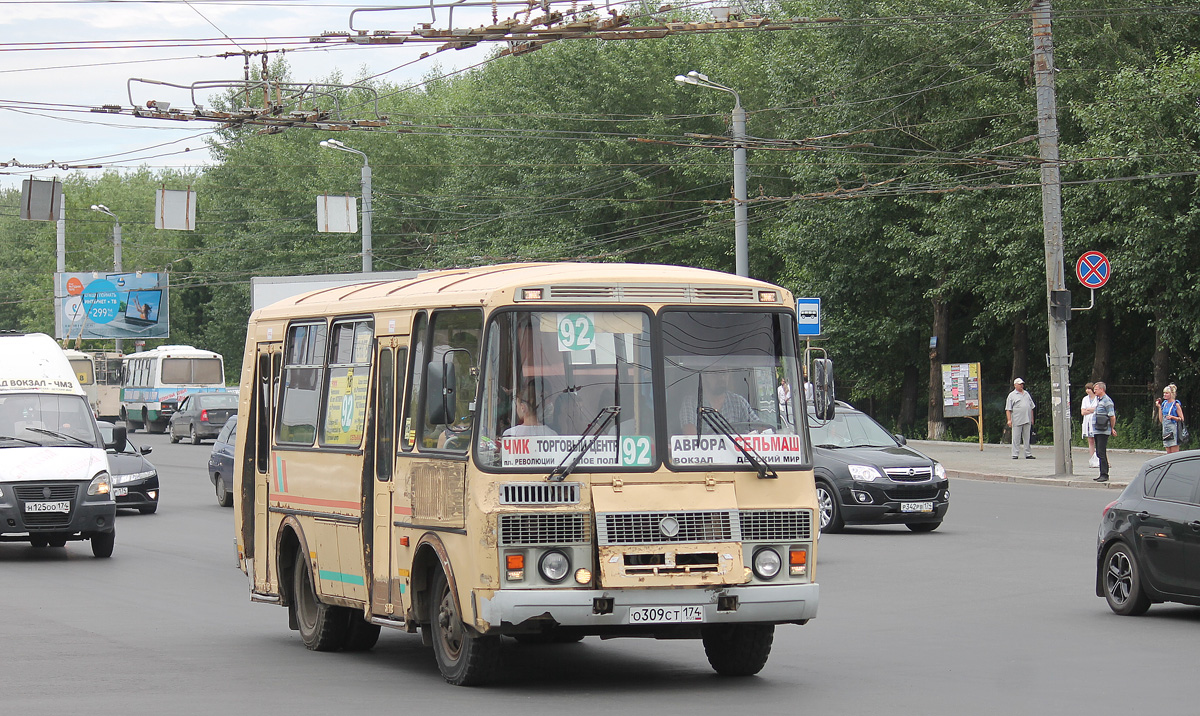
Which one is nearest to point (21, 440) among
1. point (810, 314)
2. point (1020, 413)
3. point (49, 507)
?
point (49, 507)

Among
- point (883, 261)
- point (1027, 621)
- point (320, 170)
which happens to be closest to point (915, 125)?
point (883, 261)

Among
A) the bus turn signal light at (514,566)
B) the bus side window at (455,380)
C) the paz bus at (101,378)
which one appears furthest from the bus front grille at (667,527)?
the paz bus at (101,378)

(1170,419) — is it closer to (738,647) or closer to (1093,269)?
(1093,269)

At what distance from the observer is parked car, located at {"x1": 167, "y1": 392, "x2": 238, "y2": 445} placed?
5009 cm

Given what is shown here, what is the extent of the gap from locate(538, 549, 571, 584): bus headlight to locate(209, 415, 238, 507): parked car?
1826 cm

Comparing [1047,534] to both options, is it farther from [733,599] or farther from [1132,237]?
[1132,237]

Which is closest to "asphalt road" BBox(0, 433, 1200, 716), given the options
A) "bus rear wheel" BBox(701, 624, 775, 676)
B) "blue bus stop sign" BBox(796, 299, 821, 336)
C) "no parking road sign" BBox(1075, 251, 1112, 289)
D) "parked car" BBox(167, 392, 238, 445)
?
"bus rear wheel" BBox(701, 624, 775, 676)

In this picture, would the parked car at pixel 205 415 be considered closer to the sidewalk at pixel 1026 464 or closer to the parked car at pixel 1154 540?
the sidewalk at pixel 1026 464

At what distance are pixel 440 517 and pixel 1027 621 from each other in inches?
221

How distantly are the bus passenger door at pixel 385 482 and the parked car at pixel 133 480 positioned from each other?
15494 mm

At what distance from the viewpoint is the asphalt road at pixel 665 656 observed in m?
9.26

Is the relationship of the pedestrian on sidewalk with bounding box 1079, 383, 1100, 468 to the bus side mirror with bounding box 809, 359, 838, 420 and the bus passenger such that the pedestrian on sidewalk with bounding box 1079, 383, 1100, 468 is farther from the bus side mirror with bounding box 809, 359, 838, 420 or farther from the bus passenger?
the bus passenger

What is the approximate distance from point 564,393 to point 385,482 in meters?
1.68

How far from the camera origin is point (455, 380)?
380 inches
